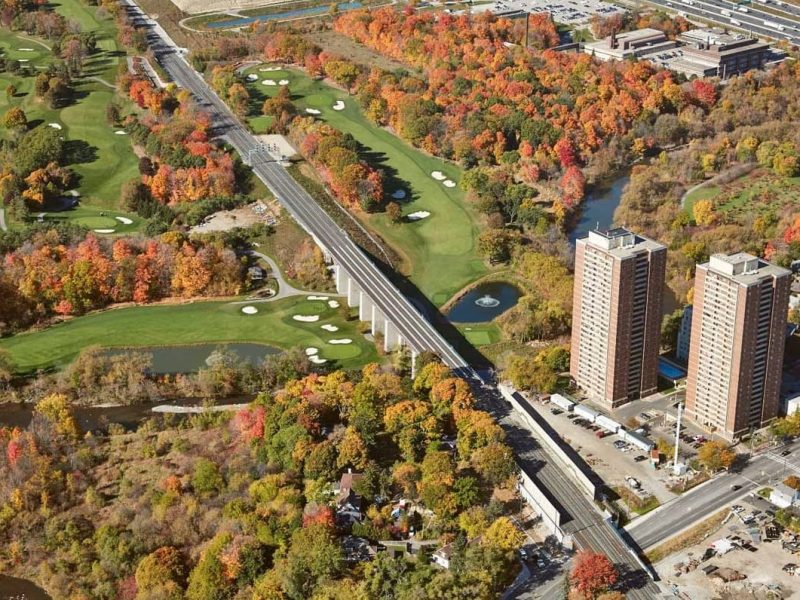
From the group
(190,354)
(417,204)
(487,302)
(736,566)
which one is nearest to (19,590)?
(190,354)

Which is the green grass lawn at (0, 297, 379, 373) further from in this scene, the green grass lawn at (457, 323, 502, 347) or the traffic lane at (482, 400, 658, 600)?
the traffic lane at (482, 400, 658, 600)

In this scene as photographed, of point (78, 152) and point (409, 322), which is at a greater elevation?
point (78, 152)

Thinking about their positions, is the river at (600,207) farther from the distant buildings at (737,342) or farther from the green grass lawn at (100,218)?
the green grass lawn at (100,218)

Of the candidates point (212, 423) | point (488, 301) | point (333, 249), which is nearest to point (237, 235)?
point (333, 249)

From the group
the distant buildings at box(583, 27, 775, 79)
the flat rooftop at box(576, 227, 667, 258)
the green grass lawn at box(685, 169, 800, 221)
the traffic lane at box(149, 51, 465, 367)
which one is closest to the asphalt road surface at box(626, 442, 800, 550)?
the flat rooftop at box(576, 227, 667, 258)

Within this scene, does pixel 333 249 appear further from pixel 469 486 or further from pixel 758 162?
pixel 758 162

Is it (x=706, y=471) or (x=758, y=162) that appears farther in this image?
(x=758, y=162)

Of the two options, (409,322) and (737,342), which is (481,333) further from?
(737,342)
